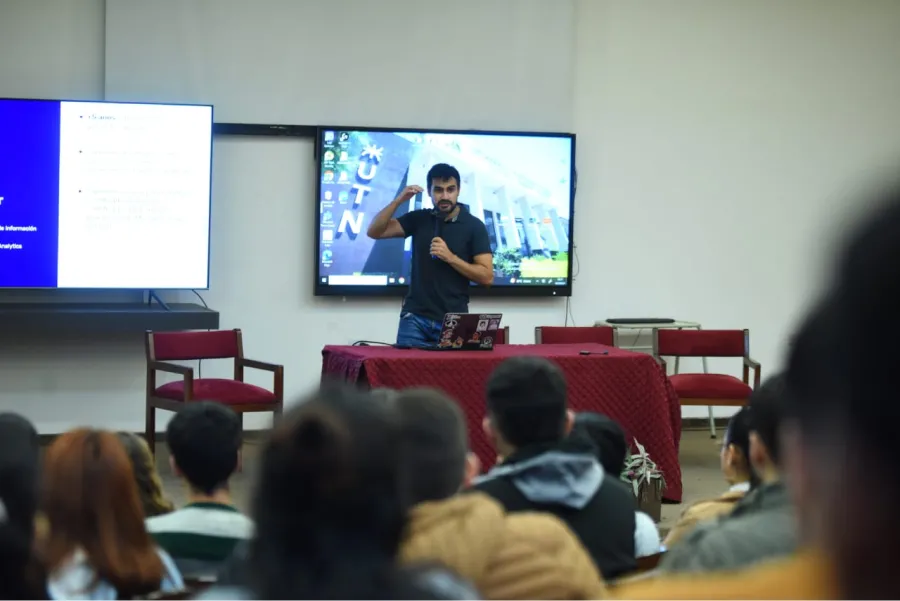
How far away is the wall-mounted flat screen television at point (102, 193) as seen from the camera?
5.76m

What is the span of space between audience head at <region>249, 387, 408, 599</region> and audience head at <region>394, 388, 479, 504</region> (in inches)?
28.9

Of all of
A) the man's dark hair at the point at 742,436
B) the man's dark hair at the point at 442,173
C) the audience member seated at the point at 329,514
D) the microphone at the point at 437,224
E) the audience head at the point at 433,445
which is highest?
the man's dark hair at the point at 442,173

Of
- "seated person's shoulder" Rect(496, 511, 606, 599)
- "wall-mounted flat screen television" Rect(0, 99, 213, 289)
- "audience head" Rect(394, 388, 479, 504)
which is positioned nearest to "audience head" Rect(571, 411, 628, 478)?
"audience head" Rect(394, 388, 479, 504)

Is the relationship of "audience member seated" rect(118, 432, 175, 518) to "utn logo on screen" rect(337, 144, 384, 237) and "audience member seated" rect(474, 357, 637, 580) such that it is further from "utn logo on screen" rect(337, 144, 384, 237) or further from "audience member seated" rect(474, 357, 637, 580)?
"utn logo on screen" rect(337, 144, 384, 237)

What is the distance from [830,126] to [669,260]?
1550 millimetres

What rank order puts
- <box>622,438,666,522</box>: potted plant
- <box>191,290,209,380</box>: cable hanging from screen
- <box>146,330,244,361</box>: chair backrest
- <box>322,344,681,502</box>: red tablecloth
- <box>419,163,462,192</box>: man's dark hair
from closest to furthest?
<box>322,344,681,502</box>: red tablecloth, <box>622,438,666,522</box>: potted plant, <box>419,163,462,192</box>: man's dark hair, <box>146,330,244,361</box>: chair backrest, <box>191,290,209,380</box>: cable hanging from screen

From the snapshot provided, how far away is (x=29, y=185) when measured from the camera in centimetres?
577

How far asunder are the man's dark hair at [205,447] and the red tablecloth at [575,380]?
6.85 feet

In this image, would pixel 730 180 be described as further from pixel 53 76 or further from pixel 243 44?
pixel 53 76

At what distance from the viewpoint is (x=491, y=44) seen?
21.6ft

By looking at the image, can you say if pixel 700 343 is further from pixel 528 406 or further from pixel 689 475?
pixel 528 406

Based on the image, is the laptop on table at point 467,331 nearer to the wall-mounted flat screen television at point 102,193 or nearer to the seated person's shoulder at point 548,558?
the wall-mounted flat screen television at point 102,193

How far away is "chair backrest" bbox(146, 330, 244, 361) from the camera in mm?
5383

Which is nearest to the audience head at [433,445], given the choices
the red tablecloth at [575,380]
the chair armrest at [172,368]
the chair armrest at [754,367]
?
the red tablecloth at [575,380]
